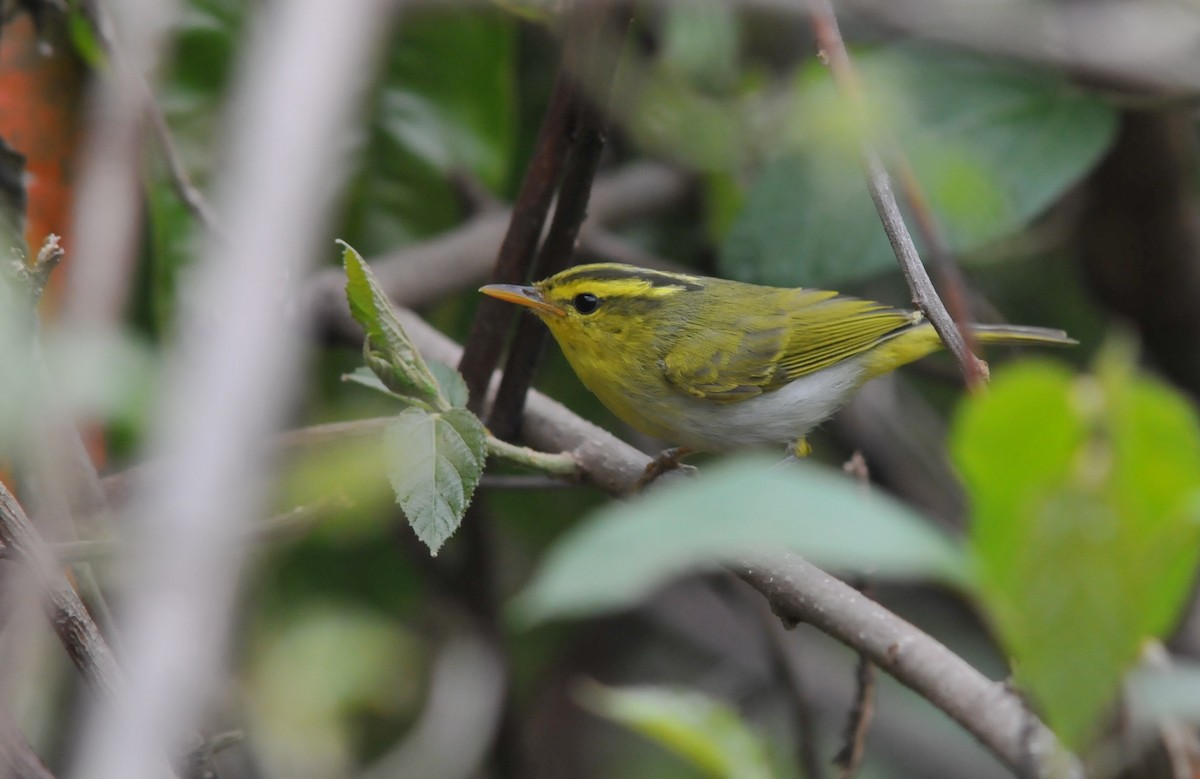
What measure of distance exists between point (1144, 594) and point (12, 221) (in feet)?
8.27

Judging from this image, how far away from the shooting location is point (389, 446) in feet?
6.20

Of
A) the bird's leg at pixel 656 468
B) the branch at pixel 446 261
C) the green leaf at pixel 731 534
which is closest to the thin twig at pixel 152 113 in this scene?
the branch at pixel 446 261

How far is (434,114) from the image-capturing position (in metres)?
3.70

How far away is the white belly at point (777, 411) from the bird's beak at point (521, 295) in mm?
662

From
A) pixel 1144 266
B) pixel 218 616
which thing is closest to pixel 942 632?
pixel 1144 266

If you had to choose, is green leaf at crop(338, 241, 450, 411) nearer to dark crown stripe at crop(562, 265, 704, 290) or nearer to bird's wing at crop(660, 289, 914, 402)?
dark crown stripe at crop(562, 265, 704, 290)

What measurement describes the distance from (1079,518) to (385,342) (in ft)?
4.17

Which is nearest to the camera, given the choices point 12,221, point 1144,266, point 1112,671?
point 1112,671

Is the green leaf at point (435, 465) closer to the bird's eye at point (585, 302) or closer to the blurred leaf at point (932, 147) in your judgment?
the bird's eye at point (585, 302)

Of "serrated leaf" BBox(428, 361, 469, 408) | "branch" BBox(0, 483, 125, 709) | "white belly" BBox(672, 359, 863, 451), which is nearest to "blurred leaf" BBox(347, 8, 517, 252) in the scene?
"white belly" BBox(672, 359, 863, 451)

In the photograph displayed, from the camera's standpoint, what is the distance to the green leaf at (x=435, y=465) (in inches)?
72.0

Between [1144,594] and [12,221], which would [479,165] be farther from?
[1144,594]

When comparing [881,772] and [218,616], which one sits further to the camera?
[881,772]

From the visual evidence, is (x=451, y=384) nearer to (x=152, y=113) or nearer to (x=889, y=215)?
(x=889, y=215)
